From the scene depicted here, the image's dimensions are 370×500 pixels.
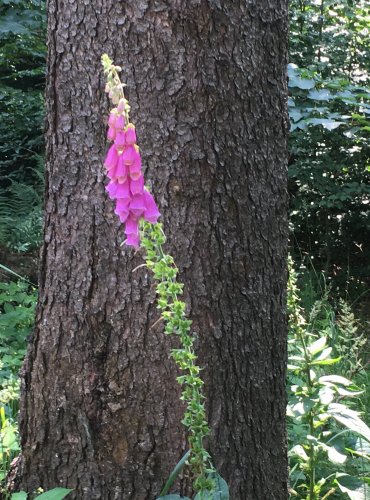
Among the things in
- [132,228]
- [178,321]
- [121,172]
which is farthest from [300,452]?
[121,172]

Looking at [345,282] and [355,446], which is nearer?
[355,446]

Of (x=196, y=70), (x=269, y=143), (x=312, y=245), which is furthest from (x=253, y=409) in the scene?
(x=312, y=245)

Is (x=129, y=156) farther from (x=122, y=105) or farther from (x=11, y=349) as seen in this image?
(x=11, y=349)

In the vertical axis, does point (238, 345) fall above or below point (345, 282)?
above

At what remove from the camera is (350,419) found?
2.21 metres

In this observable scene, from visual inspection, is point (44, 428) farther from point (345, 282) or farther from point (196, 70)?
point (345, 282)

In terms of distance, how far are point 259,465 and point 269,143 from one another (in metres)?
1.07

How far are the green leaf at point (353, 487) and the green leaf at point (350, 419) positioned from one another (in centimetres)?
18

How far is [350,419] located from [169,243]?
95 cm

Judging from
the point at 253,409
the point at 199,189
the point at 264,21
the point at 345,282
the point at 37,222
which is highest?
the point at 264,21

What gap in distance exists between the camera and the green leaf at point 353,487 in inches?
86.8

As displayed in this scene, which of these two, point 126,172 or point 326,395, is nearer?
point 126,172

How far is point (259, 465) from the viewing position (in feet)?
6.77

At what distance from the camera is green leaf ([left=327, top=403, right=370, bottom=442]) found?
2.16 meters
